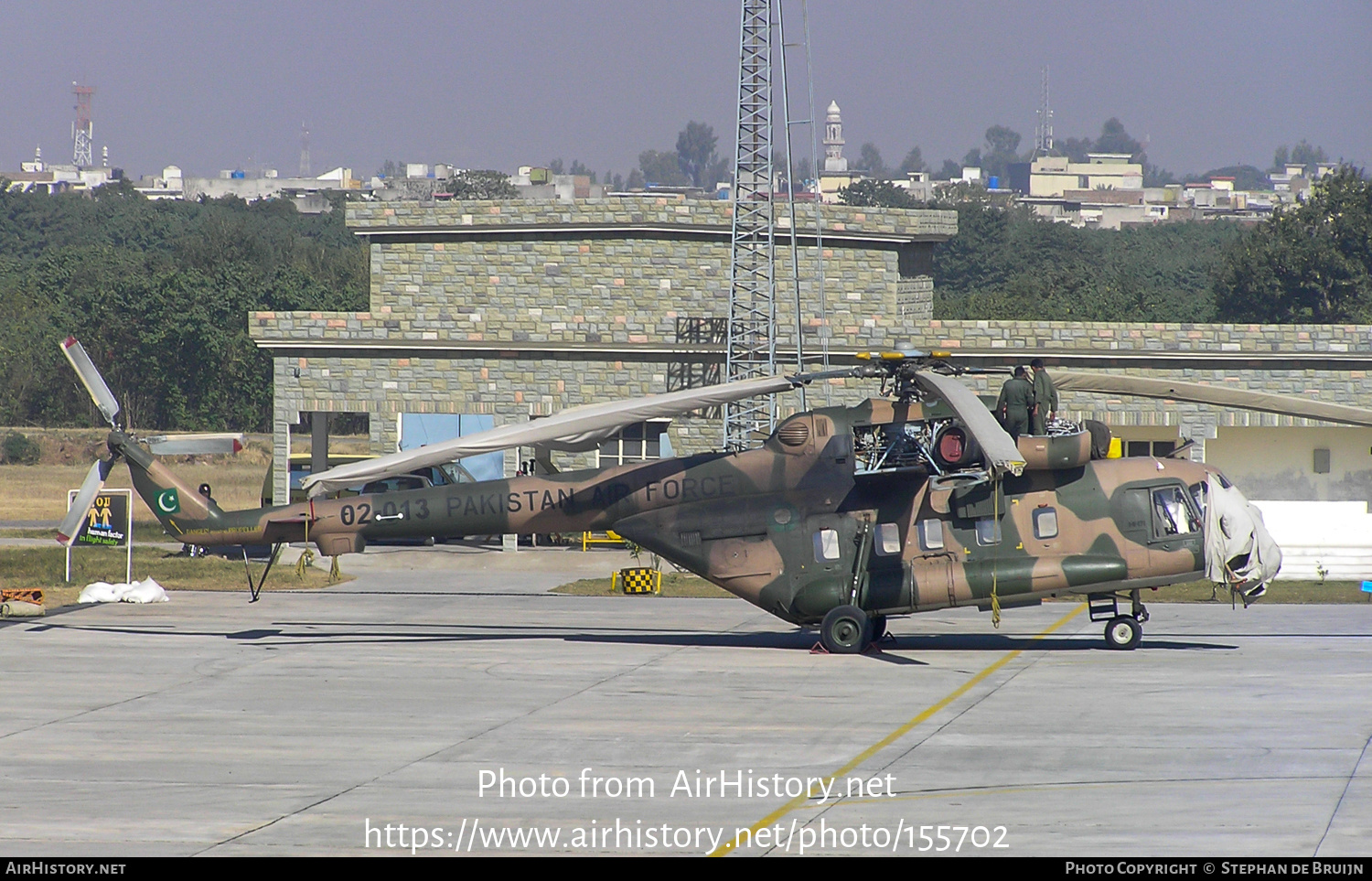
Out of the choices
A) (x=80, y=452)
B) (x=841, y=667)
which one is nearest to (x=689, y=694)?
(x=841, y=667)

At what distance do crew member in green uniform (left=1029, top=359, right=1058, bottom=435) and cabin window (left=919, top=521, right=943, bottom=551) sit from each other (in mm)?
1788

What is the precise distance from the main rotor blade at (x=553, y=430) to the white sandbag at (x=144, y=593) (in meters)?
7.56

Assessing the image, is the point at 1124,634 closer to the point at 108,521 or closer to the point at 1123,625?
the point at 1123,625

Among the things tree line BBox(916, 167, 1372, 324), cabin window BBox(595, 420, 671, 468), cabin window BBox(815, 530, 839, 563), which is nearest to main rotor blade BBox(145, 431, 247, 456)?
cabin window BBox(815, 530, 839, 563)

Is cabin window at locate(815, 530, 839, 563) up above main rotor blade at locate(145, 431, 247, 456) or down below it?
below

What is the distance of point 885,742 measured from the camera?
47.0 feet

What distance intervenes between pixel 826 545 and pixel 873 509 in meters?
0.79

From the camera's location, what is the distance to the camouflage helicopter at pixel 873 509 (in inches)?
752

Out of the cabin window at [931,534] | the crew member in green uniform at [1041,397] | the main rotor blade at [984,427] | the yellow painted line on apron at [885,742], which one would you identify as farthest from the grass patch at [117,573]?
the main rotor blade at [984,427]

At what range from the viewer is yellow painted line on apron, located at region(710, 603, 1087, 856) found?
11.0m

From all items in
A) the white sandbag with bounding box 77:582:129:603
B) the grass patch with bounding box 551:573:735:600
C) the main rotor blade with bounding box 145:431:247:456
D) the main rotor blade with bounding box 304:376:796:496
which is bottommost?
the grass patch with bounding box 551:573:735:600

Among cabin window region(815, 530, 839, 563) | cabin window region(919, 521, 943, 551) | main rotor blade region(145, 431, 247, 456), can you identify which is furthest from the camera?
main rotor blade region(145, 431, 247, 456)

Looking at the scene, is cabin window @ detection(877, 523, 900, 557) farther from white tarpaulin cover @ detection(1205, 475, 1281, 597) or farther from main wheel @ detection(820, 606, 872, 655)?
white tarpaulin cover @ detection(1205, 475, 1281, 597)

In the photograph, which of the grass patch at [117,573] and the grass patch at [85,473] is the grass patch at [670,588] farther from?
the grass patch at [85,473]
